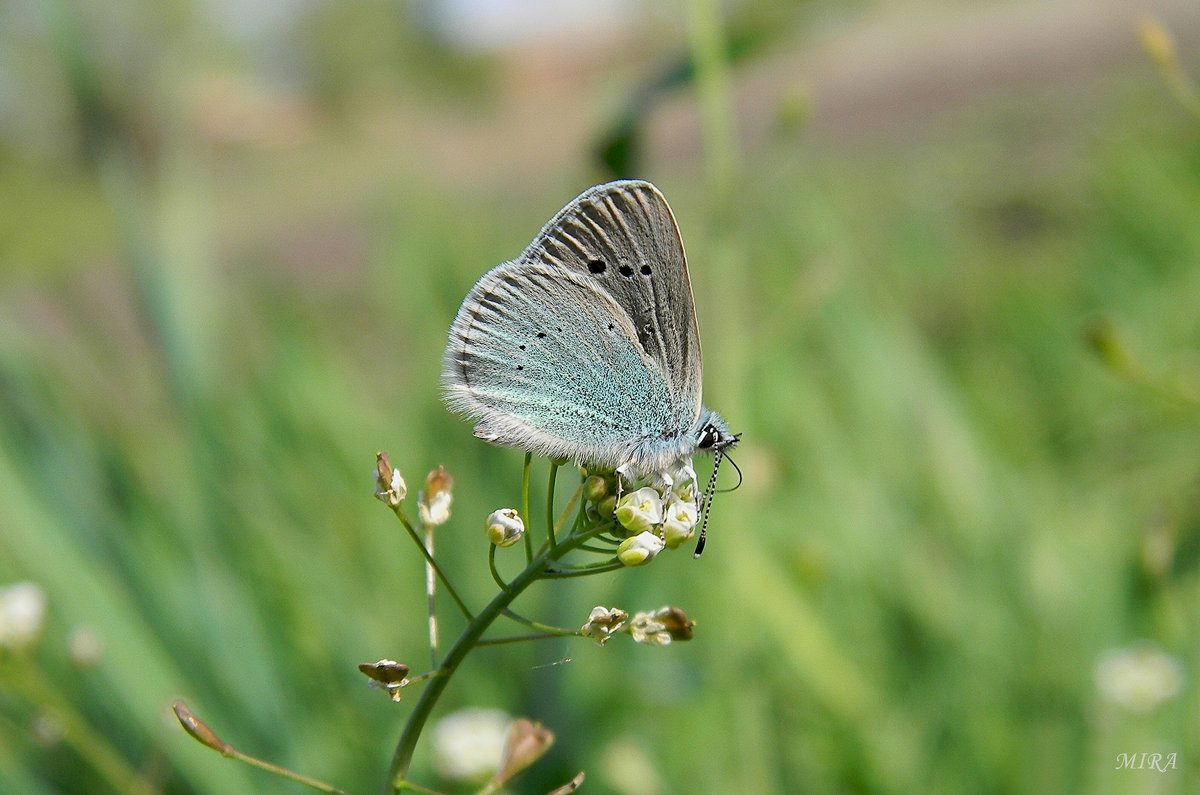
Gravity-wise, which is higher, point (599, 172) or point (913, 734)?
point (599, 172)

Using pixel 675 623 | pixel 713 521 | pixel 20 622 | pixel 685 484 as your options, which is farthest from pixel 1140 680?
pixel 20 622

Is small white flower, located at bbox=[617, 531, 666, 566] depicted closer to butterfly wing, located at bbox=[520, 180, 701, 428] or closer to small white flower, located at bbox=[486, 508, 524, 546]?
small white flower, located at bbox=[486, 508, 524, 546]

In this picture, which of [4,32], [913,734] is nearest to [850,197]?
[4,32]

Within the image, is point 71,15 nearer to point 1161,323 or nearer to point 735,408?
point 735,408

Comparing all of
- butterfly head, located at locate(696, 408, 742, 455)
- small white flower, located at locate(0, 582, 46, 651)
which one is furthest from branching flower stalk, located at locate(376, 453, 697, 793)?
small white flower, located at locate(0, 582, 46, 651)

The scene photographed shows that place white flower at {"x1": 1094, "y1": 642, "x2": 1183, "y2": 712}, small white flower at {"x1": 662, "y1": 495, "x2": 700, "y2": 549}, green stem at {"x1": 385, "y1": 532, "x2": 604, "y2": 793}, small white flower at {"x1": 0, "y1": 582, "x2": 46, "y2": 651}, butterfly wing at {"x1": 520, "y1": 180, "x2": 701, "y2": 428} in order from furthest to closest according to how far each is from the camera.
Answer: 1. white flower at {"x1": 1094, "y1": 642, "x2": 1183, "y2": 712}
2. small white flower at {"x1": 0, "y1": 582, "x2": 46, "y2": 651}
3. butterfly wing at {"x1": 520, "y1": 180, "x2": 701, "y2": 428}
4. small white flower at {"x1": 662, "y1": 495, "x2": 700, "y2": 549}
5. green stem at {"x1": 385, "y1": 532, "x2": 604, "y2": 793}

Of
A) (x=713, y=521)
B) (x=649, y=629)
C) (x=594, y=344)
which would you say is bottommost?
(x=713, y=521)

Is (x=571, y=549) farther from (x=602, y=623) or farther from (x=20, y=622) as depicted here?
(x=20, y=622)
